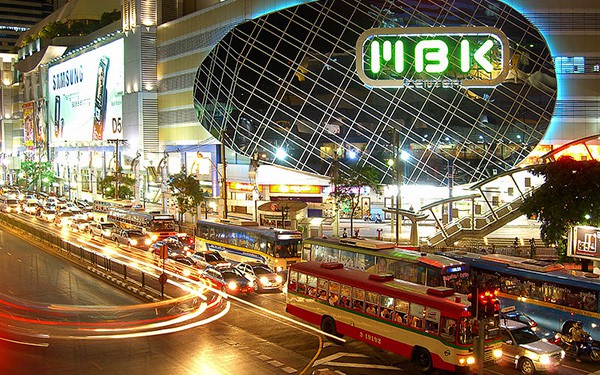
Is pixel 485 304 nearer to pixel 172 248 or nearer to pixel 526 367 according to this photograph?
pixel 526 367

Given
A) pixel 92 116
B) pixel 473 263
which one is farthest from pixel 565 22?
pixel 92 116

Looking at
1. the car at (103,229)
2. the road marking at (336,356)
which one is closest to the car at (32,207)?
the car at (103,229)

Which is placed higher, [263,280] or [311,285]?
[311,285]

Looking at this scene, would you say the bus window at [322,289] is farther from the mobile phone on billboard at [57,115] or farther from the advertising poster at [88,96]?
the mobile phone on billboard at [57,115]

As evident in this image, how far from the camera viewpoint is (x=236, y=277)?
107ft

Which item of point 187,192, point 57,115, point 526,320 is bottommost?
point 526,320

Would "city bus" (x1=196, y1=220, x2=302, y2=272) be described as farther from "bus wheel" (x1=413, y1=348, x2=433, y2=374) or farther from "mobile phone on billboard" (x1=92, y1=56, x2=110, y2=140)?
"mobile phone on billboard" (x1=92, y1=56, x2=110, y2=140)

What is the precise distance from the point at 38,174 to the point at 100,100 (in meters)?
32.2

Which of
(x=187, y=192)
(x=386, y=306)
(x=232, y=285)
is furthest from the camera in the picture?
(x=187, y=192)

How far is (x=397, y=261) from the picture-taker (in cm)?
2694

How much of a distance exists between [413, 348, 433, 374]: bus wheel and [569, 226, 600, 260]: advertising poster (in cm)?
1258

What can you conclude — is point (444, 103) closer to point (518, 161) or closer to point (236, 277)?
point (518, 161)

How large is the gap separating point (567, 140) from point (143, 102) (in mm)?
54520

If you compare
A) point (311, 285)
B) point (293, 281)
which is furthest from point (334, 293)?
point (293, 281)
